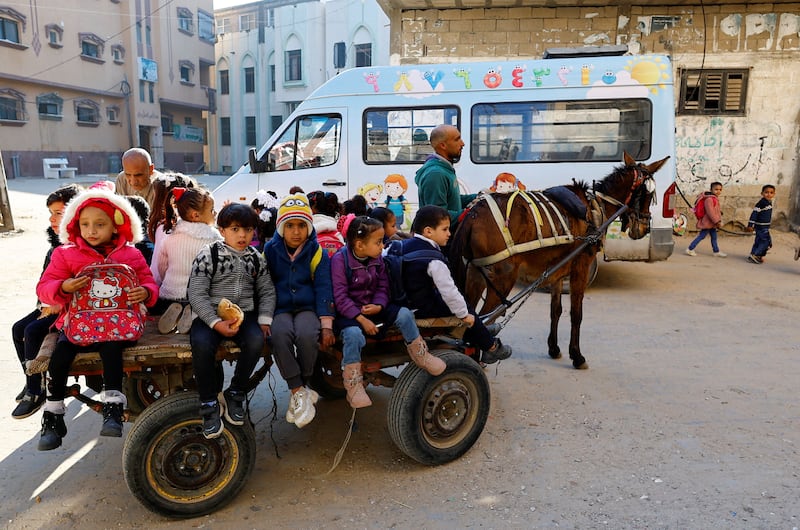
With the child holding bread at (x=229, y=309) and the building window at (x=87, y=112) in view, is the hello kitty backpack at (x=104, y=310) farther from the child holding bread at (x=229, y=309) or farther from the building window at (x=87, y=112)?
the building window at (x=87, y=112)

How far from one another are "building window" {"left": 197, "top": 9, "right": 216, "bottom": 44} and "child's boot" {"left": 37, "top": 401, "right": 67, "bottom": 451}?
42095 millimetres

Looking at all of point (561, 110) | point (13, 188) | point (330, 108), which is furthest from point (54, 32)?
point (561, 110)

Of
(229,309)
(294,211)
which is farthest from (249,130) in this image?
(229,309)

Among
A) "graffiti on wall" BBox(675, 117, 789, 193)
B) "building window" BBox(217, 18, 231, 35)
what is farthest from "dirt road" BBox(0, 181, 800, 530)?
"building window" BBox(217, 18, 231, 35)

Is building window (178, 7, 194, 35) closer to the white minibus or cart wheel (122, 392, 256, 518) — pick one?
the white minibus

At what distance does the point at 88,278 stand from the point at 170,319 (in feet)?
1.42

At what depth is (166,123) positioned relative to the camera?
38062mm

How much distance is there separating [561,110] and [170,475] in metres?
6.53

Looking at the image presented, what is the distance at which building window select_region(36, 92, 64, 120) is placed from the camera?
2884 cm

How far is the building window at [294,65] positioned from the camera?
34.4m

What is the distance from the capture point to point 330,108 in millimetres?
7688

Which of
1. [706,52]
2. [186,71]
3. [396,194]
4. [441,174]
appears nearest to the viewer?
[441,174]

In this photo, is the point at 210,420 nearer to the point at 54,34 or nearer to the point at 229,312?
the point at 229,312

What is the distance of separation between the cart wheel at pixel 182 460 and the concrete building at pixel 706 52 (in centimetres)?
1054
